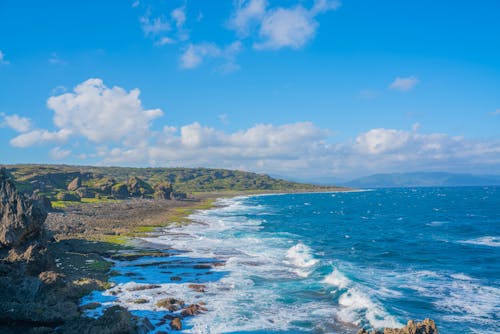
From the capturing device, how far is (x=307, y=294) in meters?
31.6

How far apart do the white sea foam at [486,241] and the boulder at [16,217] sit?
6054 cm

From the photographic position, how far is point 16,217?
100 ft

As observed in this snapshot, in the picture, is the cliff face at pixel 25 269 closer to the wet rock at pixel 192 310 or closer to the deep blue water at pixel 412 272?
the wet rock at pixel 192 310

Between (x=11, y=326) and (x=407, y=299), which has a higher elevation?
(x=11, y=326)

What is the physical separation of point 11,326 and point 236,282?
18769 millimetres

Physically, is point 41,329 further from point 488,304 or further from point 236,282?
point 488,304

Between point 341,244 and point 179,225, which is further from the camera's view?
point 179,225

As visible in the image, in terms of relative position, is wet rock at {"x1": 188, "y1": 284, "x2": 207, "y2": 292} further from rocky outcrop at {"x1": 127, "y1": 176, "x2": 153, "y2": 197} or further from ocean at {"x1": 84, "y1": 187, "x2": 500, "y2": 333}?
rocky outcrop at {"x1": 127, "y1": 176, "x2": 153, "y2": 197}

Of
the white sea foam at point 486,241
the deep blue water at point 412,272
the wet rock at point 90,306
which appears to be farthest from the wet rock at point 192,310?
the white sea foam at point 486,241

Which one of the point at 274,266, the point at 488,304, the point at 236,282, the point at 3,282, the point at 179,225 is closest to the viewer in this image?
the point at 3,282

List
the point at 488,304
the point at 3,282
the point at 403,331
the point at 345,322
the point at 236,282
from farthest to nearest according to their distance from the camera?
the point at 236,282
the point at 488,304
the point at 345,322
the point at 3,282
the point at 403,331

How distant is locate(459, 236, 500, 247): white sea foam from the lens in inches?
2275

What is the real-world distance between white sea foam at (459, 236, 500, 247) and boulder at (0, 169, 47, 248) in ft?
199

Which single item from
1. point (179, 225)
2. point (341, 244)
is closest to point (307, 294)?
point (341, 244)
